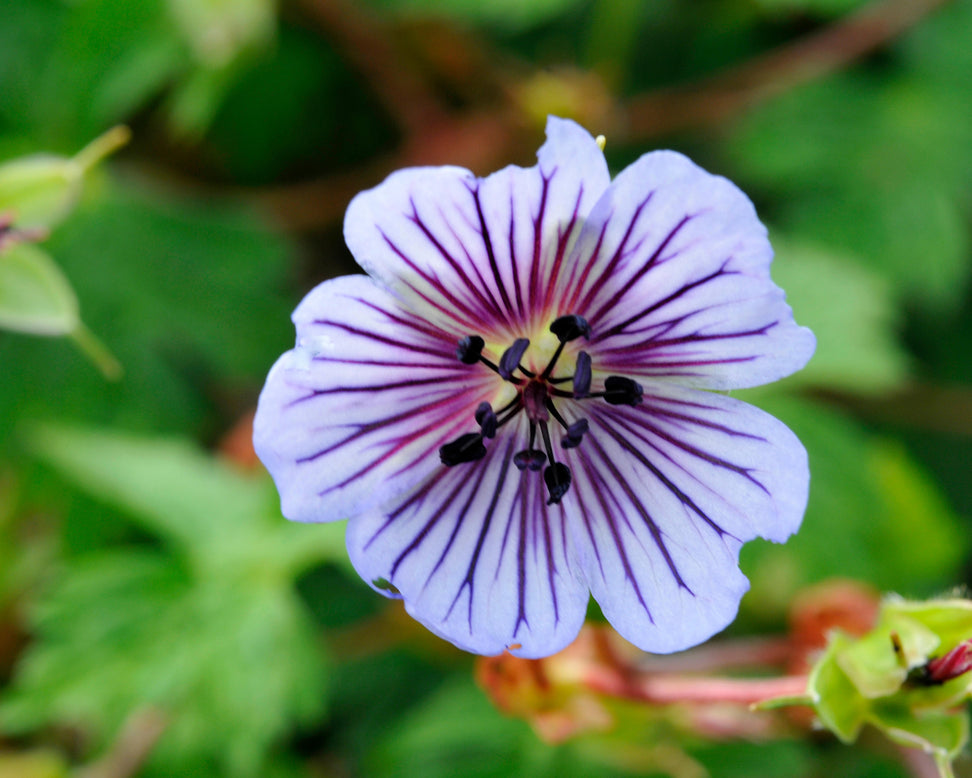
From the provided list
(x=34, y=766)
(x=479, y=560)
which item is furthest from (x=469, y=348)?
(x=34, y=766)

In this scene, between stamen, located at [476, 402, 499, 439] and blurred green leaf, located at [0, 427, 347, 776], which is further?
blurred green leaf, located at [0, 427, 347, 776]

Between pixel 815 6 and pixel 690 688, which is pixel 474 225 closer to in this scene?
pixel 690 688

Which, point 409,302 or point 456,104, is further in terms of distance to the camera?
point 456,104

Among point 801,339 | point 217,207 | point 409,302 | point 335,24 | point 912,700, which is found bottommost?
point 912,700

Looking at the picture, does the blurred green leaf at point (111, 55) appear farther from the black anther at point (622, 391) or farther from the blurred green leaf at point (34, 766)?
Answer: the black anther at point (622, 391)

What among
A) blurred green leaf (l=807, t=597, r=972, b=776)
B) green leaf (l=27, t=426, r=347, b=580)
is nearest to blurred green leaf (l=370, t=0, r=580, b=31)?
green leaf (l=27, t=426, r=347, b=580)

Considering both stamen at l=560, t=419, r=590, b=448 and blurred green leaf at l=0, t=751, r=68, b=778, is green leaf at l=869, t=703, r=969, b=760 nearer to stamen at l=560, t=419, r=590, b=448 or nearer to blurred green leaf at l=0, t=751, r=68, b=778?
stamen at l=560, t=419, r=590, b=448

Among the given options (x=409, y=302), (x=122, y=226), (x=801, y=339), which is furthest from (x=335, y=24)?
(x=801, y=339)

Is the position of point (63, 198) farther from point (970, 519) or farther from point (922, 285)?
point (970, 519)
